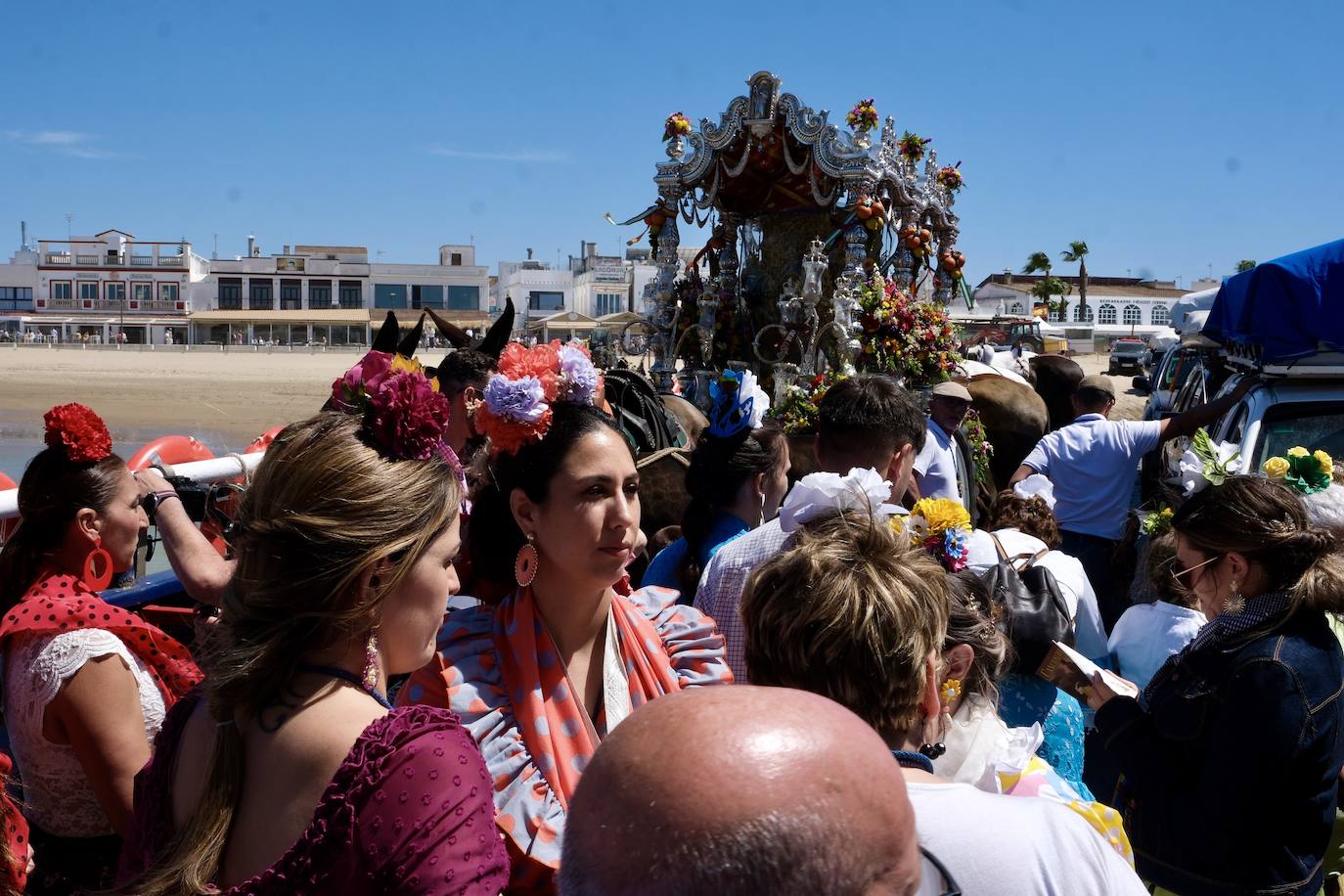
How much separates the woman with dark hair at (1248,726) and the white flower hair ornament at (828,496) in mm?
781

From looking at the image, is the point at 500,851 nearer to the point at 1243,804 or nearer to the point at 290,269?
the point at 1243,804

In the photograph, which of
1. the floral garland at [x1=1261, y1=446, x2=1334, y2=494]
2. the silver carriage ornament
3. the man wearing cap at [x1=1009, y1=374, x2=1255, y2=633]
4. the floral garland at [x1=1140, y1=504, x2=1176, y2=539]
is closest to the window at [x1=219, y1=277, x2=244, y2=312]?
the silver carriage ornament

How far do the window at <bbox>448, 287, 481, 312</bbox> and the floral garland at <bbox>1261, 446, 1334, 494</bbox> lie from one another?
279 ft

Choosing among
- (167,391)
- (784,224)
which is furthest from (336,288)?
(784,224)

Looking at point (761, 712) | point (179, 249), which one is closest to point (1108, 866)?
point (761, 712)

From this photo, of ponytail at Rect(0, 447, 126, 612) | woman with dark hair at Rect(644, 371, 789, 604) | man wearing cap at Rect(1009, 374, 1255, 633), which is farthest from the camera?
man wearing cap at Rect(1009, 374, 1255, 633)

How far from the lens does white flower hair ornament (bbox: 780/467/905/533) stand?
2664 mm

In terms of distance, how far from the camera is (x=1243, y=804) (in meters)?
2.71

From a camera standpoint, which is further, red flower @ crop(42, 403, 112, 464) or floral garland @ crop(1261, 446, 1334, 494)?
floral garland @ crop(1261, 446, 1334, 494)

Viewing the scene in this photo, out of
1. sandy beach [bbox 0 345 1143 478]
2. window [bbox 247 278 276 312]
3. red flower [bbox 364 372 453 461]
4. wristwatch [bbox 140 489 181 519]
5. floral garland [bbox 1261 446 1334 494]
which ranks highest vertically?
window [bbox 247 278 276 312]

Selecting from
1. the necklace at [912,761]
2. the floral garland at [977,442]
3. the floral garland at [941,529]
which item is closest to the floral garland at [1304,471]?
the floral garland at [941,529]

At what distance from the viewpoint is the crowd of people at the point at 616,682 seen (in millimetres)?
1135

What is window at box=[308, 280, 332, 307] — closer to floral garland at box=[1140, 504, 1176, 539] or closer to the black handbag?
floral garland at box=[1140, 504, 1176, 539]

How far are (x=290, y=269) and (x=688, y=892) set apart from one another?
90.8 meters
